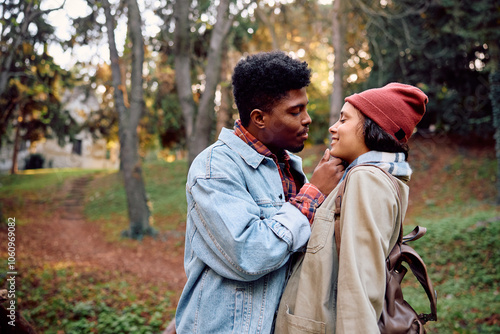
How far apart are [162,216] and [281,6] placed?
8.96 m

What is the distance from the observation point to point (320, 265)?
5.31 ft

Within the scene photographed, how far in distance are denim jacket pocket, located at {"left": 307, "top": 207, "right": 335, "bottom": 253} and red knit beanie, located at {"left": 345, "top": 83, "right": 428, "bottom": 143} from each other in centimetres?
52

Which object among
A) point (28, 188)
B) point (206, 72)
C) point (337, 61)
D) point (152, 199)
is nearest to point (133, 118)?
point (206, 72)

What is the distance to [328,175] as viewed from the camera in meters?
1.90

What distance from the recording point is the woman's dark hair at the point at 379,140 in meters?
1.79

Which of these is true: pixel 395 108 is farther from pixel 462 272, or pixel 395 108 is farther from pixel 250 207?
pixel 462 272

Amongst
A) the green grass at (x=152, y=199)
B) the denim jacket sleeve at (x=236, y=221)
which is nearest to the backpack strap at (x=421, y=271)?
the denim jacket sleeve at (x=236, y=221)

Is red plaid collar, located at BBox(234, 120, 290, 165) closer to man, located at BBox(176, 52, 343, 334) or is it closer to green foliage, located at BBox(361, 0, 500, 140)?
man, located at BBox(176, 52, 343, 334)

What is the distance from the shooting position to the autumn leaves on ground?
203 inches

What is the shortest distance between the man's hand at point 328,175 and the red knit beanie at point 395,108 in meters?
0.29

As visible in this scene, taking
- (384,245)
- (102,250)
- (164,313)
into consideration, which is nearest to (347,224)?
(384,245)

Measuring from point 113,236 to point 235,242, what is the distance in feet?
36.5

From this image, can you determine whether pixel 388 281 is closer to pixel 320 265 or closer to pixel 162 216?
pixel 320 265

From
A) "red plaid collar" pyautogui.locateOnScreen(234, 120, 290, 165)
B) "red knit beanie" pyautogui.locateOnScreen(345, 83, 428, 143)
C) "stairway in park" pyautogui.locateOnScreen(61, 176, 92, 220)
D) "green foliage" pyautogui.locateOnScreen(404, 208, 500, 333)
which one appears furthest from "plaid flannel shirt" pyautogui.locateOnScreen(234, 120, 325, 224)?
"stairway in park" pyautogui.locateOnScreen(61, 176, 92, 220)
